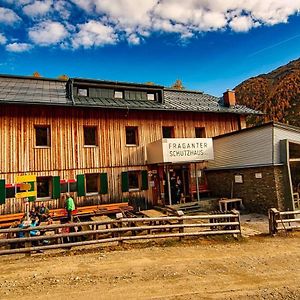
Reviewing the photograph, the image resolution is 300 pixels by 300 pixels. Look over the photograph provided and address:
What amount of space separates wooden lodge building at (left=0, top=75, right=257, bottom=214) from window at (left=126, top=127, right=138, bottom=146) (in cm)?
7

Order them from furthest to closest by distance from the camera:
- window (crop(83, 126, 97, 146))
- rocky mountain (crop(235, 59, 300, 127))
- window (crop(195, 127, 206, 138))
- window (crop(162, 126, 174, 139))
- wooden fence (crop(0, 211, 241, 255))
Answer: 1. rocky mountain (crop(235, 59, 300, 127))
2. window (crop(195, 127, 206, 138))
3. window (crop(162, 126, 174, 139))
4. window (crop(83, 126, 97, 146))
5. wooden fence (crop(0, 211, 241, 255))

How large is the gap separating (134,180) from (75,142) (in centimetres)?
466

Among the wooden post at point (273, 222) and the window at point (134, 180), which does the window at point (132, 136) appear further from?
the wooden post at point (273, 222)

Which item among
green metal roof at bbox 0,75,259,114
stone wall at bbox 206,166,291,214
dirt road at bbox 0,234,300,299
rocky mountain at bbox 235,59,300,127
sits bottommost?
dirt road at bbox 0,234,300,299

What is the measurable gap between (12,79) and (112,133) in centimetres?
801

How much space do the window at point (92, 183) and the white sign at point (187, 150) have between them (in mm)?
4565

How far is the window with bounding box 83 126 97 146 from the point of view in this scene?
1750cm

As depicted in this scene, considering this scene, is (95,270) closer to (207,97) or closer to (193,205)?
(193,205)

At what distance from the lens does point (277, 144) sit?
16016 millimetres

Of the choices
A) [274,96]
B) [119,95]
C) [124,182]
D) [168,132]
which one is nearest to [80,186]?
[124,182]

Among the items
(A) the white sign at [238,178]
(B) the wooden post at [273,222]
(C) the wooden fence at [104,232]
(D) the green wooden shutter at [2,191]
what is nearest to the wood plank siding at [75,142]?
(D) the green wooden shutter at [2,191]

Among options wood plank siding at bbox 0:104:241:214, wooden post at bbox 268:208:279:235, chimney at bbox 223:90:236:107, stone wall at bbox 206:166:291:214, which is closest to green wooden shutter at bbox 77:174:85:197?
wood plank siding at bbox 0:104:241:214

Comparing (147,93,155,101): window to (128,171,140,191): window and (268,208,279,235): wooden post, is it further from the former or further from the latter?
(268,208,279,235): wooden post

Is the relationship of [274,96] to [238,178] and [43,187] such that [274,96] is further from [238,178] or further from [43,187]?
[43,187]
